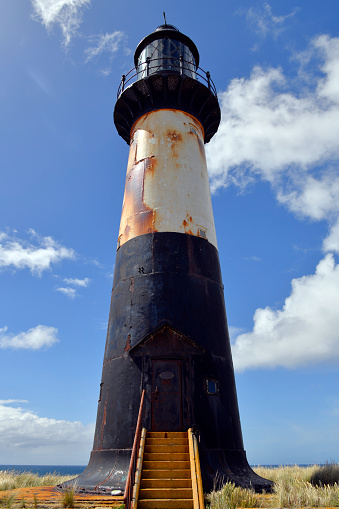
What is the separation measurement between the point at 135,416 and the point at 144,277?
3.52m

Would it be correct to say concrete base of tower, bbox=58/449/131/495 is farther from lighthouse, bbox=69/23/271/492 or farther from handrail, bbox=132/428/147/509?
handrail, bbox=132/428/147/509

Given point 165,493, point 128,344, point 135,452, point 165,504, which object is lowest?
point 165,504

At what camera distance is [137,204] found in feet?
38.2

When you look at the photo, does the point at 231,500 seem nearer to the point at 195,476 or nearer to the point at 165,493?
the point at 195,476

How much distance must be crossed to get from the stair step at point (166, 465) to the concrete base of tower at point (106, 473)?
3.54 feet

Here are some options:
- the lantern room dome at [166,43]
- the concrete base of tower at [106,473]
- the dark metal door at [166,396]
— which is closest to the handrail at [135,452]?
the dark metal door at [166,396]

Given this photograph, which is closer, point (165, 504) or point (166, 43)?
point (165, 504)

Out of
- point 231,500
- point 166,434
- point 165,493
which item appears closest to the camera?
point 165,493

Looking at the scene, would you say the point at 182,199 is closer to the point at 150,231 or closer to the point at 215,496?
the point at 150,231

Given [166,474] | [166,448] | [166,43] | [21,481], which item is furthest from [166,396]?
[166,43]

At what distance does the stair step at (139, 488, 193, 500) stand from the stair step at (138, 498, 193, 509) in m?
0.16

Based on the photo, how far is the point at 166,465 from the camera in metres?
6.98

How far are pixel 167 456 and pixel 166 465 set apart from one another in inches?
9.8

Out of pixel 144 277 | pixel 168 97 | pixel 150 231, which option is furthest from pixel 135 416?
pixel 168 97
